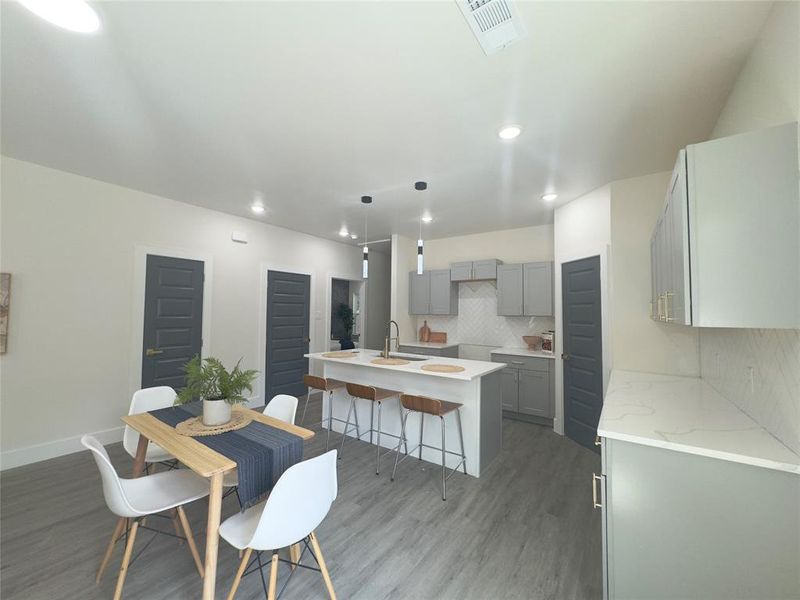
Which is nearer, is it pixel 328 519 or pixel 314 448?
pixel 328 519

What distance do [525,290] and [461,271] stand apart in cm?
110

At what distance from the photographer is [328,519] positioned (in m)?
2.33

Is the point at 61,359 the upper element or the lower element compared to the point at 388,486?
upper

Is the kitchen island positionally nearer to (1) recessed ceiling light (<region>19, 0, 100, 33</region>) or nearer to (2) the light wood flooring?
(2) the light wood flooring

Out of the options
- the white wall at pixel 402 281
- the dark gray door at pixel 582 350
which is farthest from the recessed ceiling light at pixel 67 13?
the white wall at pixel 402 281

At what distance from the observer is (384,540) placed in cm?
212

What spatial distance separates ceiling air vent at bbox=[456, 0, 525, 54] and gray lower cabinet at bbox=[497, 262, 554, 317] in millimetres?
3427

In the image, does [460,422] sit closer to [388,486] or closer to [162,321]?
[388,486]

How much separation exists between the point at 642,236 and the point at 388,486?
11.0ft

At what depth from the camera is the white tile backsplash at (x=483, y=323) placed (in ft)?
16.6

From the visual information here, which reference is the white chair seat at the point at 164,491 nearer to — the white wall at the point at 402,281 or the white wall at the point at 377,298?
the white wall at the point at 402,281

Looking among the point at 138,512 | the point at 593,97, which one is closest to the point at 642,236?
the point at 593,97

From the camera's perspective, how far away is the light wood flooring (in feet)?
5.74

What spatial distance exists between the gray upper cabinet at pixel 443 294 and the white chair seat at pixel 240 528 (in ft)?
14.1
